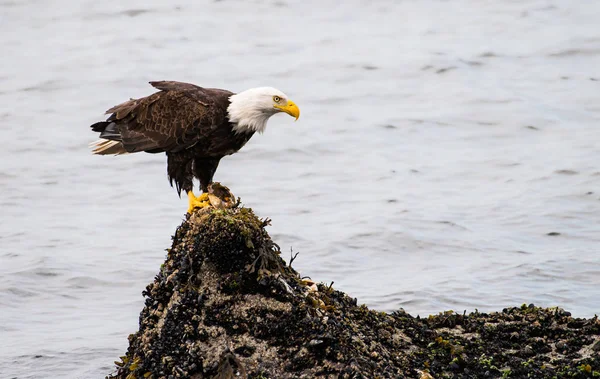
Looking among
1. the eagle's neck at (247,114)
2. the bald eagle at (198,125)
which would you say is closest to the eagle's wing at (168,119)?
the bald eagle at (198,125)

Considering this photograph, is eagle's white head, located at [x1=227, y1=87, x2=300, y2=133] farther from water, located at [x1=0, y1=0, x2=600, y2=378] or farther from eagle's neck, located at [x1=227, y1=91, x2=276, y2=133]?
water, located at [x1=0, y1=0, x2=600, y2=378]

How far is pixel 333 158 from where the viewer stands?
49.6ft

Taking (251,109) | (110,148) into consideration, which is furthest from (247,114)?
(110,148)

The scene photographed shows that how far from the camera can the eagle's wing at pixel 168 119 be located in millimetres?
7648

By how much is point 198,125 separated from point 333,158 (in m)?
7.60

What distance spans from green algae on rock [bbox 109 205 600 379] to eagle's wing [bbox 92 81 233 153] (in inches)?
59.9

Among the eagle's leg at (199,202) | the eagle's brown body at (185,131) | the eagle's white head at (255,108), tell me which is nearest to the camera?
the eagle's leg at (199,202)

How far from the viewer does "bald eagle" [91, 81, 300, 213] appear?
297 inches

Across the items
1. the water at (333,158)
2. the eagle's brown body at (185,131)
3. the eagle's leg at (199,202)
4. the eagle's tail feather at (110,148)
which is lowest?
the water at (333,158)

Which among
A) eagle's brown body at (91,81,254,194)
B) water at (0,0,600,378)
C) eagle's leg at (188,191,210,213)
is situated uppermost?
eagle's brown body at (91,81,254,194)

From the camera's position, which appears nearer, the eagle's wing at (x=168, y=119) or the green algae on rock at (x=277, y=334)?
the green algae on rock at (x=277, y=334)

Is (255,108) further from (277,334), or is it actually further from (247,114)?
(277,334)

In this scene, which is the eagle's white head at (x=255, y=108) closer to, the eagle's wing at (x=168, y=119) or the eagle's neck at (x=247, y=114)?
the eagle's neck at (x=247, y=114)

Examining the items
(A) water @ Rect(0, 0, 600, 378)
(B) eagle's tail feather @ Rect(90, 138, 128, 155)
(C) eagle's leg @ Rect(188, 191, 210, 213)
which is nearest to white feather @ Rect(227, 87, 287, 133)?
(C) eagle's leg @ Rect(188, 191, 210, 213)
